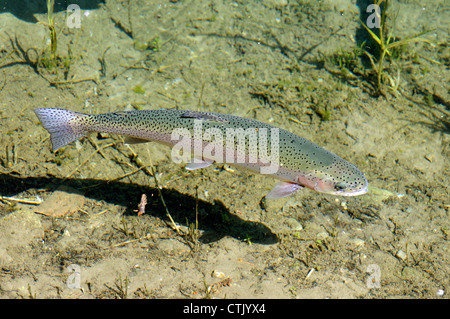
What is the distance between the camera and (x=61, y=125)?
4180 millimetres

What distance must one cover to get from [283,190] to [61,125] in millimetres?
2620

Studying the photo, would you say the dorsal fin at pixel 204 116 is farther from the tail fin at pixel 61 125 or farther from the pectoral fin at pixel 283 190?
the tail fin at pixel 61 125

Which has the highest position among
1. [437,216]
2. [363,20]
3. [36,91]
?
[363,20]

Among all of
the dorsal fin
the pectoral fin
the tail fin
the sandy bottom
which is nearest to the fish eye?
the pectoral fin

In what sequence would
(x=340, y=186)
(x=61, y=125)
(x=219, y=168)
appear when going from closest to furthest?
(x=340, y=186) → (x=61, y=125) → (x=219, y=168)

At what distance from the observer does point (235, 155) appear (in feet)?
13.0

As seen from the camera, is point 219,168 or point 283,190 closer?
point 283,190

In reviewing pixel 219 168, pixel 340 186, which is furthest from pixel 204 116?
pixel 340 186

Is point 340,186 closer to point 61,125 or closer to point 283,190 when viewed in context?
point 283,190

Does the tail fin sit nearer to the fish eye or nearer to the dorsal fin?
the dorsal fin

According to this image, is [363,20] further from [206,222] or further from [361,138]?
[206,222]
